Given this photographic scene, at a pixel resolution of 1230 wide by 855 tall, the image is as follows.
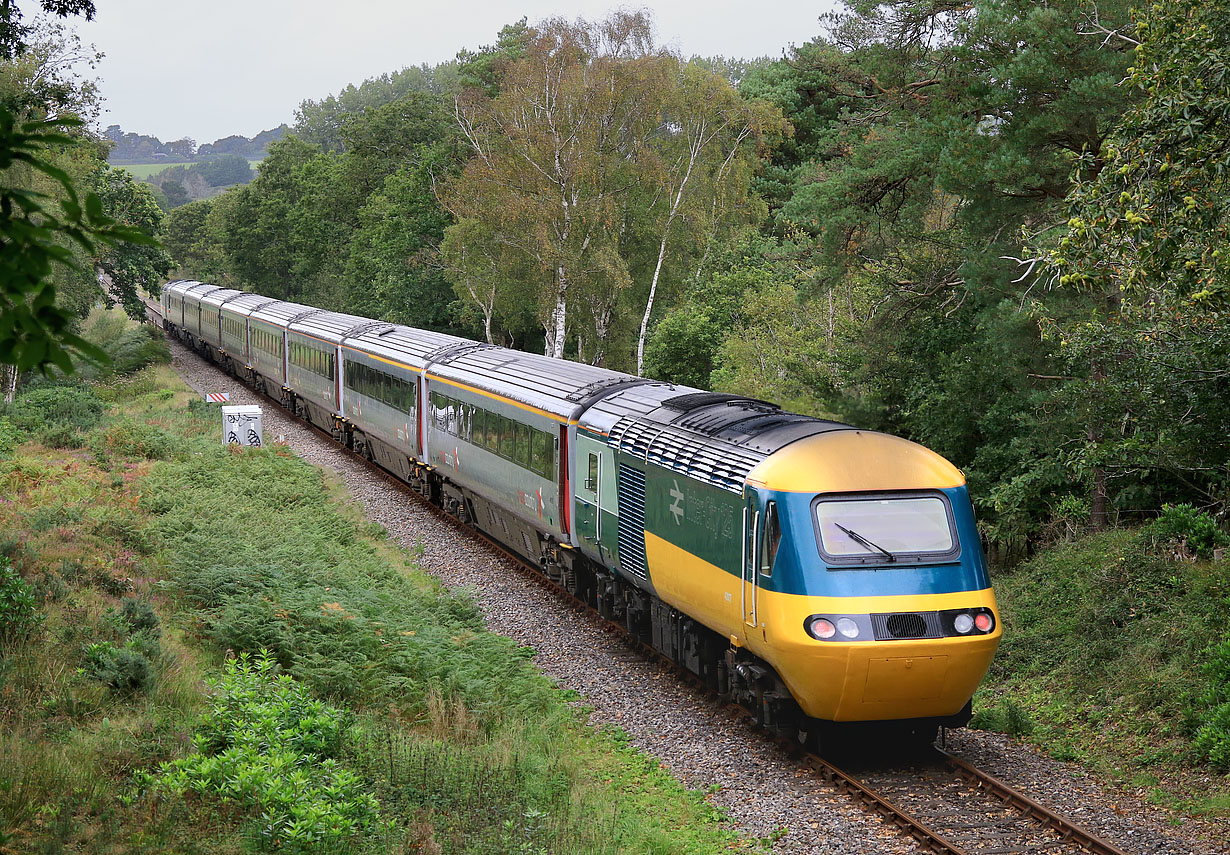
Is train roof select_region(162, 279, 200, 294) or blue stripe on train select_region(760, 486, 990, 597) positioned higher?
train roof select_region(162, 279, 200, 294)

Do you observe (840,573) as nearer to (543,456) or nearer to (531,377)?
(543,456)

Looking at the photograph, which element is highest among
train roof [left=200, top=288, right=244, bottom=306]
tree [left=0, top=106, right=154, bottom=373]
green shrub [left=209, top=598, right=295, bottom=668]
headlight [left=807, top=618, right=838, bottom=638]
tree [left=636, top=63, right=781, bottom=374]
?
tree [left=636, top=63, right=781, bottom=374]

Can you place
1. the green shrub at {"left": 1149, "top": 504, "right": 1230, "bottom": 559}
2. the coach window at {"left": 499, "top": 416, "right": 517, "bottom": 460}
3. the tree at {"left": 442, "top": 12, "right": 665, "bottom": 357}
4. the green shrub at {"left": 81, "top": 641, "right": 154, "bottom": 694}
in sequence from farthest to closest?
1. the tree at {"left": 442, "top": 12, "right": 665, "bottom": 357}
2. the coach window at {"left": 499, "top": 416, "right": 517, "bottom": 460}
3. the green shrub at {"left": 1149, "top": 504, "right": 1230, "bottom": 559}
4. the green shrub at {"left": 81, "top": 641, "right": 154, "bottom": 694}

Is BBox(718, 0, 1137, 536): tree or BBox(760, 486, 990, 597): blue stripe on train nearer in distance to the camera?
BBox(760, 486, 990, 597): blue stripe on train

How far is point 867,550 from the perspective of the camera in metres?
9.23

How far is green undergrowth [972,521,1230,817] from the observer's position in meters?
9.83

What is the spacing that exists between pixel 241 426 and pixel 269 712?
56.4ft

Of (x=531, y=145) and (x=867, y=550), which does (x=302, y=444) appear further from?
(x=867, y=550)

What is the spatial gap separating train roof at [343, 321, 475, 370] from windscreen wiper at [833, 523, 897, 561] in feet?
41.9

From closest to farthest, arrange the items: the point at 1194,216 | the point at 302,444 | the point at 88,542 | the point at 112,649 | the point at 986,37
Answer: the point at 1194,216 → the point at 112,649 → the point at 88,542 → the point at 986,37 → the point at 302,444

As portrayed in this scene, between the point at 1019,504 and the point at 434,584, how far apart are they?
9.18m

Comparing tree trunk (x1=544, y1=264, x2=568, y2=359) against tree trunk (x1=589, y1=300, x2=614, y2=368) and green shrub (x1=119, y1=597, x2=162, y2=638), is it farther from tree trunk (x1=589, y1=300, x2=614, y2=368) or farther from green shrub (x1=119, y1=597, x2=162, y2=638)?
green shrub (x1=119, y1=597, x2=162, y2=638)

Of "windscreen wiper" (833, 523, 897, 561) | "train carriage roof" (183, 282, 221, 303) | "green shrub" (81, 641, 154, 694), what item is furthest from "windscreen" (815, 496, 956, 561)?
"train carriage roof" (183, 282, 221, 303)

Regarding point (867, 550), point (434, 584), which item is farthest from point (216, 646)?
point (867, 550)
